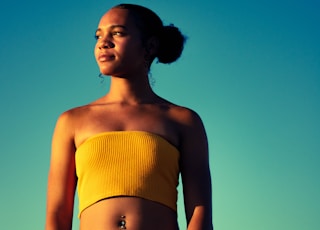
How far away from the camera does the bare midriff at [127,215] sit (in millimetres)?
5070

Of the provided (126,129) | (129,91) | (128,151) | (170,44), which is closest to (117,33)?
(129,91)

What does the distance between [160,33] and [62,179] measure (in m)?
1.58

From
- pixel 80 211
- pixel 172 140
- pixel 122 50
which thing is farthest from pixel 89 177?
pixel 122 50

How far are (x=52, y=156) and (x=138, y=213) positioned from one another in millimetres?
966

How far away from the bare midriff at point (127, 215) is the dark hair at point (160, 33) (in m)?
1.46

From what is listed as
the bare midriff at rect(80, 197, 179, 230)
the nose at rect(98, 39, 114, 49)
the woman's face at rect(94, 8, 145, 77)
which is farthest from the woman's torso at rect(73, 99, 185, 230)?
the nose at rect(98, 39, 114, 49)

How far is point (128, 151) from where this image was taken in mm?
5301

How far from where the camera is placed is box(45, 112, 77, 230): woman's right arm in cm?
539

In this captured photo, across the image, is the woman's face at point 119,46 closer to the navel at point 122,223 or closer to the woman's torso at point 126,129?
the woman's torso at point 126,129

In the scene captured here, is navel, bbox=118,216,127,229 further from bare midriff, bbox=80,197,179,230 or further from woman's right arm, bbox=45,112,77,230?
woman's right arm, bbox=45,112,77,230

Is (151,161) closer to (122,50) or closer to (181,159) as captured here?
(181,159)

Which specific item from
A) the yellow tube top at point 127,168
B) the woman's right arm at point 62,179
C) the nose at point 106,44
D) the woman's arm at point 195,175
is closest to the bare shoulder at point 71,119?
the woman's right arm at point 62,179

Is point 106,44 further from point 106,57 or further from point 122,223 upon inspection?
point 122,223

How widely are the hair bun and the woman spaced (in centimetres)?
20
